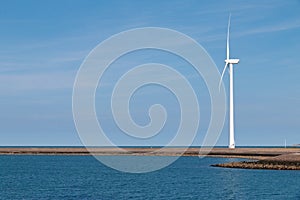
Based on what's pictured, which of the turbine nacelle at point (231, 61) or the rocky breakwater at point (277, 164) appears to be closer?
the rocky breakwater at point (277, 164)

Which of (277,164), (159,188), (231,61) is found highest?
(231,61)

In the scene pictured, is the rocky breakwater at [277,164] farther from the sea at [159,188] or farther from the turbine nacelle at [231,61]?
the turbine nacelle at [231,61]

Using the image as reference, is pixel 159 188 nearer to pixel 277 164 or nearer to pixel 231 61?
pixel 277 164

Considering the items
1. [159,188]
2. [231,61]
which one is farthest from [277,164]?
[231,61]

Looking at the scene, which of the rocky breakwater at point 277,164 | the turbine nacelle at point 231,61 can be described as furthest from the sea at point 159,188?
the turbine nacelle at point 231,61

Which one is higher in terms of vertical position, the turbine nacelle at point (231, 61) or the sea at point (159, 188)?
the turbine nacelle at point (231, 61)

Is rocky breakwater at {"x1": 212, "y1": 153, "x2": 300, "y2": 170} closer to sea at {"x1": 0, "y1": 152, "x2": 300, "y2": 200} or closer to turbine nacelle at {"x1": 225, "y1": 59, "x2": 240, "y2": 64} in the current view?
sea at {"x1": 0, "y1": 152, "x2": 300, "y2": 200}

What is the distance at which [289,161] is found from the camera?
119375 millimetres

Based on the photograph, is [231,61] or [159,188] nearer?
[159,188]

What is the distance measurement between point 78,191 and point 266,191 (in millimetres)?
22701

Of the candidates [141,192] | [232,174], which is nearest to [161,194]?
[141,192]

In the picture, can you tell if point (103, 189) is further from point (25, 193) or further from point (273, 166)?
point (273, 166)

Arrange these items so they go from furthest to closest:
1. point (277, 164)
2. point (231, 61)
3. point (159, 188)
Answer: point (231, 61), point (277, 164), point (159, 188)

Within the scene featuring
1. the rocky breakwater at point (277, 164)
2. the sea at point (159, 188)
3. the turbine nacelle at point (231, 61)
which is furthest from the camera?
the turbine nacelle at point (231, 61)
